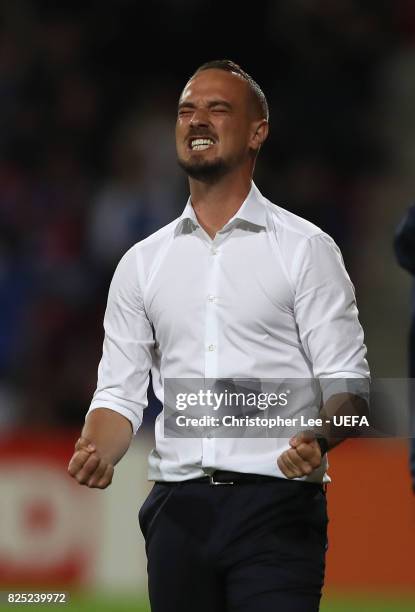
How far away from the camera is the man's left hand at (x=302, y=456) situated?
313 centimetres

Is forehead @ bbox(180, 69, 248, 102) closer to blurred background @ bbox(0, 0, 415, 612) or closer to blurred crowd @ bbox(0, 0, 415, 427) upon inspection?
blurred background @ bbox(0, 0, 415, 612)

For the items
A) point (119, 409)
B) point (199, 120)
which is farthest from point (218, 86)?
point (119, 409)

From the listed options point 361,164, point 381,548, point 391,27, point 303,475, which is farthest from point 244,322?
point 391,27

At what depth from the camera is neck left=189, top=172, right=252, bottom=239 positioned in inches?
140

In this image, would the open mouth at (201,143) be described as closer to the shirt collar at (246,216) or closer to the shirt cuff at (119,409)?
the shirt collar at (246,216)

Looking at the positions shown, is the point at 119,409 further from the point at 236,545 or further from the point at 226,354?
the point at 236,545

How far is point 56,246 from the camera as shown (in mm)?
8891

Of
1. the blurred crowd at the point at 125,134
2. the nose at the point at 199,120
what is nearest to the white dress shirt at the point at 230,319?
the nose at the point at 199,120

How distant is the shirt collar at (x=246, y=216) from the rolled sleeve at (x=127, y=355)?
175mm

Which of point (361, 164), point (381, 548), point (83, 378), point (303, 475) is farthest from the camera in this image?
point (361, 164)

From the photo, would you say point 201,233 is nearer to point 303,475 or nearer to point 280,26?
point 303,475

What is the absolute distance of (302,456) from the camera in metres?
3.14

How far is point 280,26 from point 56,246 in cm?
Answer: 252

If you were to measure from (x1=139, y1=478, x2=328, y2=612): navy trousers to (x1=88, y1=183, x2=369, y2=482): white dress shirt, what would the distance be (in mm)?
65
